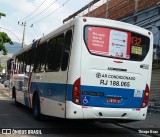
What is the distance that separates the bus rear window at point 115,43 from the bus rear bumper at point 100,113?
1456mm

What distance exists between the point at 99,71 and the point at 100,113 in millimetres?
1117

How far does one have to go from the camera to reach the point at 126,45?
11055 millimetres

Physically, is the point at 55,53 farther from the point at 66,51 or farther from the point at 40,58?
the point at 40,58

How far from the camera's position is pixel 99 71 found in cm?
1068

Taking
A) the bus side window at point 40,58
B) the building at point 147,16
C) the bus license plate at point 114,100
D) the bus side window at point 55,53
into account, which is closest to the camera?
the bus license plate at point 114,100

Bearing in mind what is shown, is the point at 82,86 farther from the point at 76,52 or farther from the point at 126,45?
the point at 126,45

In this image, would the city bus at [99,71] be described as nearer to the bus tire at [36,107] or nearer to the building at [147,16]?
the bus tire at [36,107]

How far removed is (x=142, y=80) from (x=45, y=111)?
128 inches

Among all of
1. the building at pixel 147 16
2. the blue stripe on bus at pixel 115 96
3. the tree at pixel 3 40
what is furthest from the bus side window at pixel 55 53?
the tree at pixel 3 40

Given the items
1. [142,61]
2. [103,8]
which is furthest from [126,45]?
[103,8]

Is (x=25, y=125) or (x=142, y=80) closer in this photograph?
(x=142, y=80)

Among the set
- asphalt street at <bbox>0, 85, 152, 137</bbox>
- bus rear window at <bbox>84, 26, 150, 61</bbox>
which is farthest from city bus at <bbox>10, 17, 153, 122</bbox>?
asphalt street at <bbox>0, 85, 152, 137</bbox>

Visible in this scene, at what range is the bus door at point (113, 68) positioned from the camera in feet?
34.6

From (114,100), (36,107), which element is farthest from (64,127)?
(114,100)
